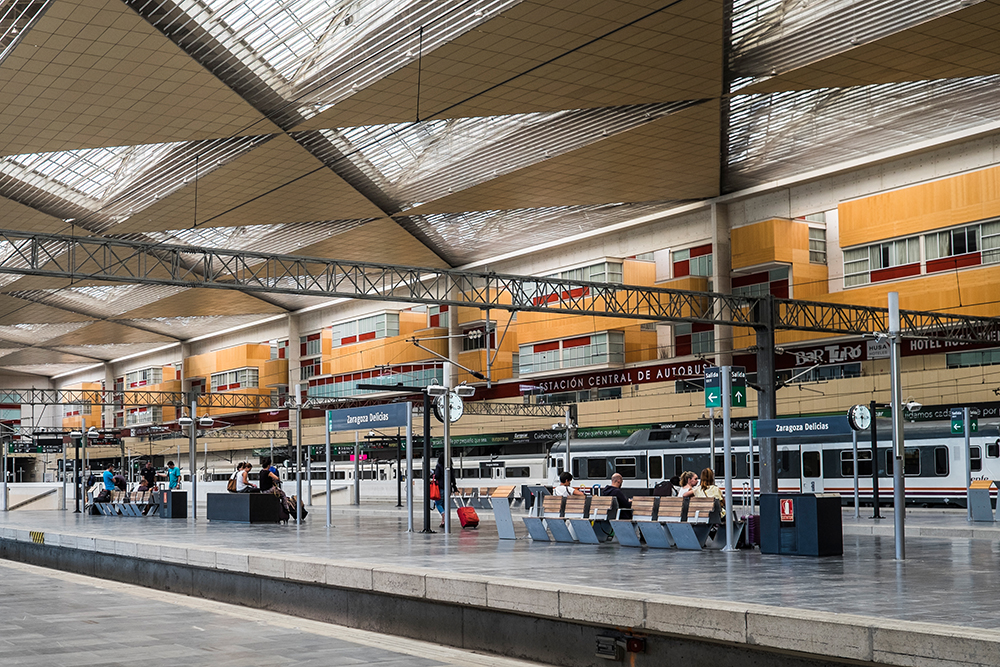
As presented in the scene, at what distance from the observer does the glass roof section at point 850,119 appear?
33844 mm

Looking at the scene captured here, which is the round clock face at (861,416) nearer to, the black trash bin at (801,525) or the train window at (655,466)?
the black trash bin at (801,525)

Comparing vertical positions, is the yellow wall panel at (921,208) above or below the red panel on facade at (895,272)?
above

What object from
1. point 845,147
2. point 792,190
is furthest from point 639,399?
point 845,147

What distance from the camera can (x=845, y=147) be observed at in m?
39.0

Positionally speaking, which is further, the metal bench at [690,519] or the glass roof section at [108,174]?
the glass roof section at [108,174]

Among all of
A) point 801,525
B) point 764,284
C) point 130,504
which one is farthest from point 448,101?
point 801,525

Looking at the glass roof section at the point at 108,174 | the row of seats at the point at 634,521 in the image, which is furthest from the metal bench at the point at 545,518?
the glass roof section at the point at 108,174

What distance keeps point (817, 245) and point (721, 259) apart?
13.4ft

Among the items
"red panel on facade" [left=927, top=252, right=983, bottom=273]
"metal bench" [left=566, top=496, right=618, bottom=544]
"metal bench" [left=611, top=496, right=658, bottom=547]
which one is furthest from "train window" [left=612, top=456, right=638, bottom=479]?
"metal bench" [left=611, top=496, right=658, bottom=547]

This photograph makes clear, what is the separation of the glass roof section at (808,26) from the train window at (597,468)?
16.9 m

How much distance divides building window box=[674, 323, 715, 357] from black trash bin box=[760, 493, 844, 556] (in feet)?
98.1

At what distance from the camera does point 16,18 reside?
26.1m

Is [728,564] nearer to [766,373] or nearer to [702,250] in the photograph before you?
[766,373]

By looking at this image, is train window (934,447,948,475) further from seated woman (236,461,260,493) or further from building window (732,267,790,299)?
seated woman (236,461,260,493)
